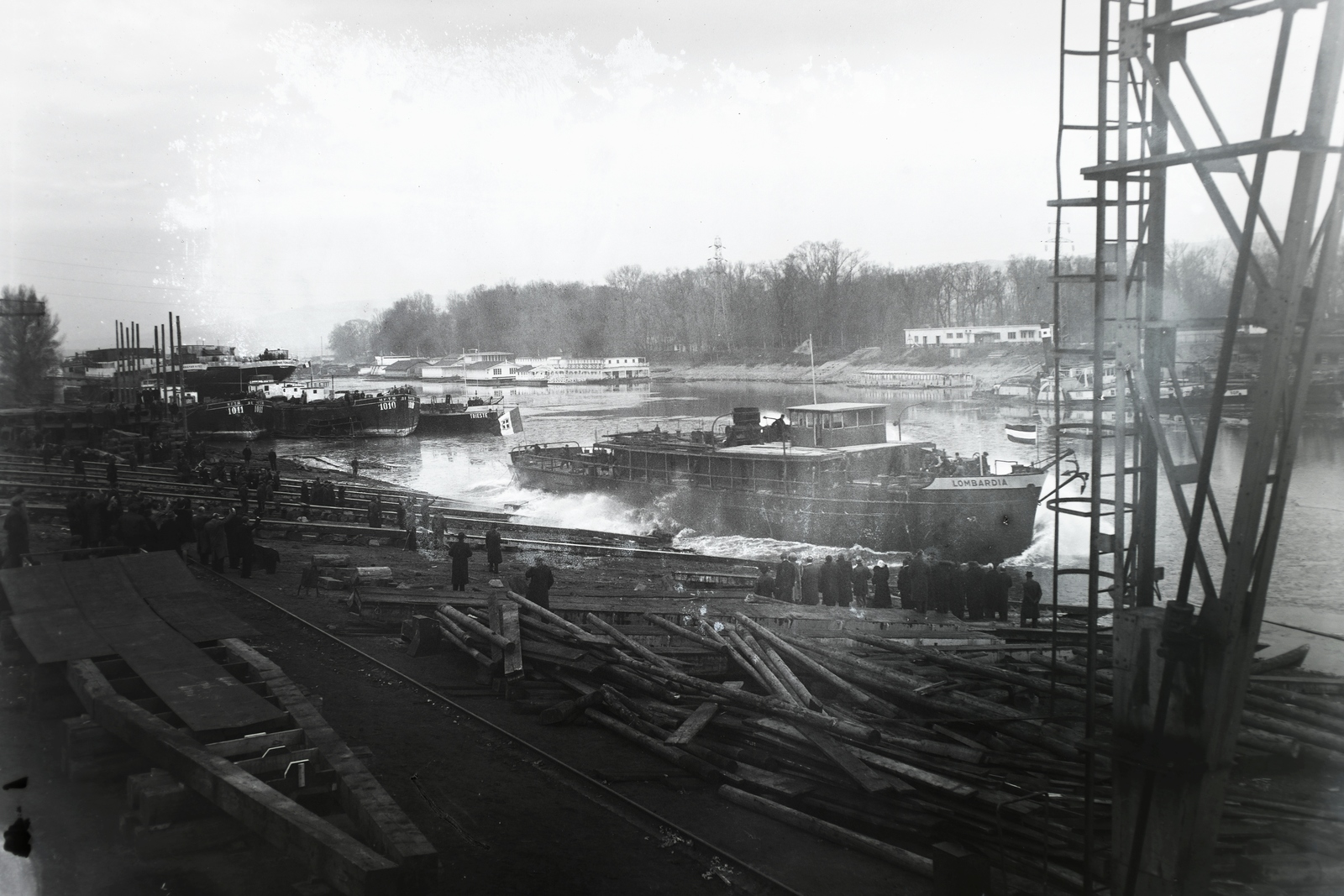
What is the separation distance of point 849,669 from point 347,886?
5116mm

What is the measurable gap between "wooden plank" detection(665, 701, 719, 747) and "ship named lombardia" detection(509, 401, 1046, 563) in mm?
13423

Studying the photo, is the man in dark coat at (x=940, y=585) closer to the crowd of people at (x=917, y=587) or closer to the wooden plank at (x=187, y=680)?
the crowd of people at (x=917, y=587)

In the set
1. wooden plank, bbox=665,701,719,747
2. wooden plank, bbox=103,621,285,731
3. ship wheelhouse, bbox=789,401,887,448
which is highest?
ship wheelhouse, bbox=789,401,887,448

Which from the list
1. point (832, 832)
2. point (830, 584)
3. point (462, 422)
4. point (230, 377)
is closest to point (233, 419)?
point (230, 377)

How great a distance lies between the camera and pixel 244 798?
5.07 m

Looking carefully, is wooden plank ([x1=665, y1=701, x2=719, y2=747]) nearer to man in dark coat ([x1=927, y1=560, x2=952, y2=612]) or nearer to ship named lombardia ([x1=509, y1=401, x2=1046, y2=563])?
man in dark coat ([x1=927, y1=560, x2=952, y2=612])

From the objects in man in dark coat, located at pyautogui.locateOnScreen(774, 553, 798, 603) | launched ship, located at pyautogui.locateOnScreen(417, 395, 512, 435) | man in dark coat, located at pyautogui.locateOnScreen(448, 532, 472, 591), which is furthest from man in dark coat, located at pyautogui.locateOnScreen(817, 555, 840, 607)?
launched ship, located at pyautogui.locateOnScreen(417, 395, 512, 435)

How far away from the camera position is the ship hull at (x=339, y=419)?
2121 inches

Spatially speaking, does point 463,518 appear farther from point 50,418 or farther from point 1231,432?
point 1231,432

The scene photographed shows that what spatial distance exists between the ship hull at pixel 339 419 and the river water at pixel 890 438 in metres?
1.04

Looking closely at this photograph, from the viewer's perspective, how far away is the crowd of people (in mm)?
13352

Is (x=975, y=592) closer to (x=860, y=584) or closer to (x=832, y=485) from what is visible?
(x=860, y=584)

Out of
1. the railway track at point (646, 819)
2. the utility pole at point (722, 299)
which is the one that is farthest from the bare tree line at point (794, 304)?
the railway track at point (646, 819)

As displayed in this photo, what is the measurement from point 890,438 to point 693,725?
2758cm
